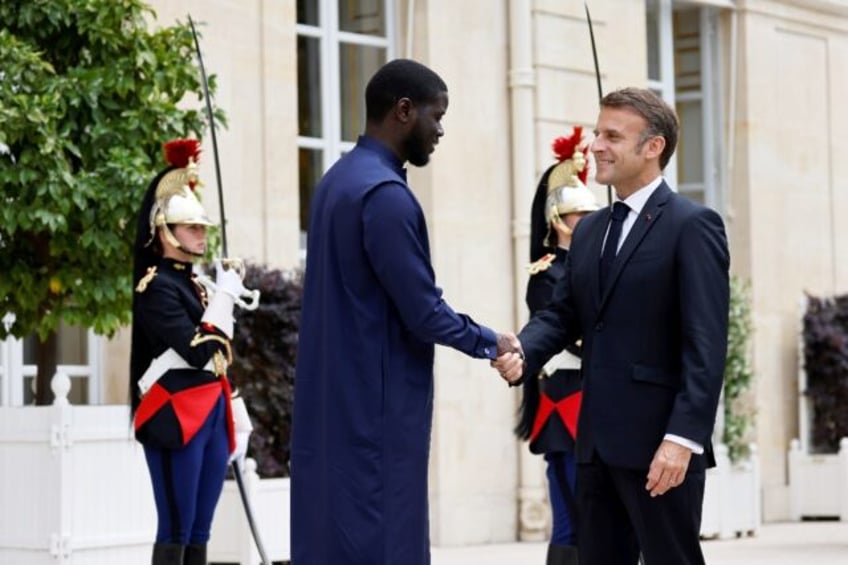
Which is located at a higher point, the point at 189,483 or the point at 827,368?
the point at 827,368

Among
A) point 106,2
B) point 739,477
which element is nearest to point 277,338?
point 106,2

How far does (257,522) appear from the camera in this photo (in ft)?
32.2

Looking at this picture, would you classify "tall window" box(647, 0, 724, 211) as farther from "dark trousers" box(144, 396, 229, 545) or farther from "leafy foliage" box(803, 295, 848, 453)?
"dark trousers" box(144, 396, 229, 545)

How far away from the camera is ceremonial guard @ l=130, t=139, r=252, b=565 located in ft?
24.4

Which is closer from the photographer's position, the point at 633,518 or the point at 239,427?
the point at 633,518

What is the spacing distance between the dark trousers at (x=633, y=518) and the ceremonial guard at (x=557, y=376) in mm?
2779

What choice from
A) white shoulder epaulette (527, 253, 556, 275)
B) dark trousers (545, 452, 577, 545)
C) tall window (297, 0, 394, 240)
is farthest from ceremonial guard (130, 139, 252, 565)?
tall window (297, 0, 394, 240)

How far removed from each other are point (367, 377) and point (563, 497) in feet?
10.3

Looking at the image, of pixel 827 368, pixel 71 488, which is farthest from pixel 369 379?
pixel 827 368

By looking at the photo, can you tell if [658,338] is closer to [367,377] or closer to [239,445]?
[367,377]

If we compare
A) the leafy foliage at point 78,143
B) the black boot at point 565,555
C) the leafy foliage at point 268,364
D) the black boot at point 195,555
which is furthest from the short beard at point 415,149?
the leafy foliage at point 268,364

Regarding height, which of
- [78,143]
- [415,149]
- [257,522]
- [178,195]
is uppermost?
[78,143]

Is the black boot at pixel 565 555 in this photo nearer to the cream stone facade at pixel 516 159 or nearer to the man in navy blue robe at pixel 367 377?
the man in navy blue robe at pixel 367 377

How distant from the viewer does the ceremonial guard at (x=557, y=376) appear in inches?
312
